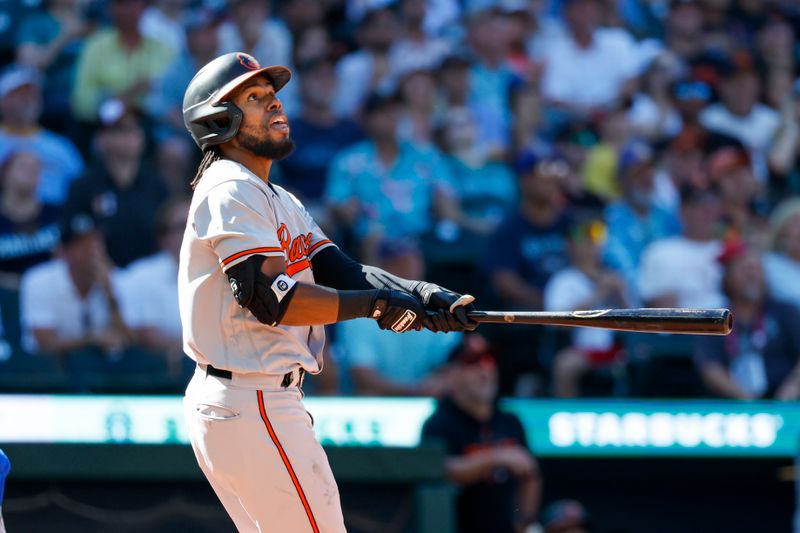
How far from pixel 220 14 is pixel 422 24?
146 cm

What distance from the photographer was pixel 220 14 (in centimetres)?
859

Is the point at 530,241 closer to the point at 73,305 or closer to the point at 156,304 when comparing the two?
the point at 156,304

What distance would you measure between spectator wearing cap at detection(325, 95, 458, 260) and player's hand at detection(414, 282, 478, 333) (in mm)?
4136

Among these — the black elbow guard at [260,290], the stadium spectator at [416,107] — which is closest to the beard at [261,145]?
the black elbow guard at [260,290]

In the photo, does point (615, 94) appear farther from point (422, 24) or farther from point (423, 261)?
point (423, 261)

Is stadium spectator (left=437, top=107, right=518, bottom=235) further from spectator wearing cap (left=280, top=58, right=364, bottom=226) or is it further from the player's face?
the player's face

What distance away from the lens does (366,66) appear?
28.0 ft

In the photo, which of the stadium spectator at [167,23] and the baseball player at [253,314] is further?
the stadium spectator at [167,23]

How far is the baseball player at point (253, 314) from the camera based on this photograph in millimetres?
3023

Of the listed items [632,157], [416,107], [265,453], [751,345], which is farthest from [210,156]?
[632,157]

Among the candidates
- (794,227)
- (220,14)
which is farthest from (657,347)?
(220,14)

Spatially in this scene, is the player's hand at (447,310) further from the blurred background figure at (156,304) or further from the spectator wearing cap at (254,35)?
the spectator wearing cap at (254,35)

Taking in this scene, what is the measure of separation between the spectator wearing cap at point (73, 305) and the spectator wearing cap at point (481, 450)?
1773mm

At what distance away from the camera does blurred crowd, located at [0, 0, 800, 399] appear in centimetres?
656
